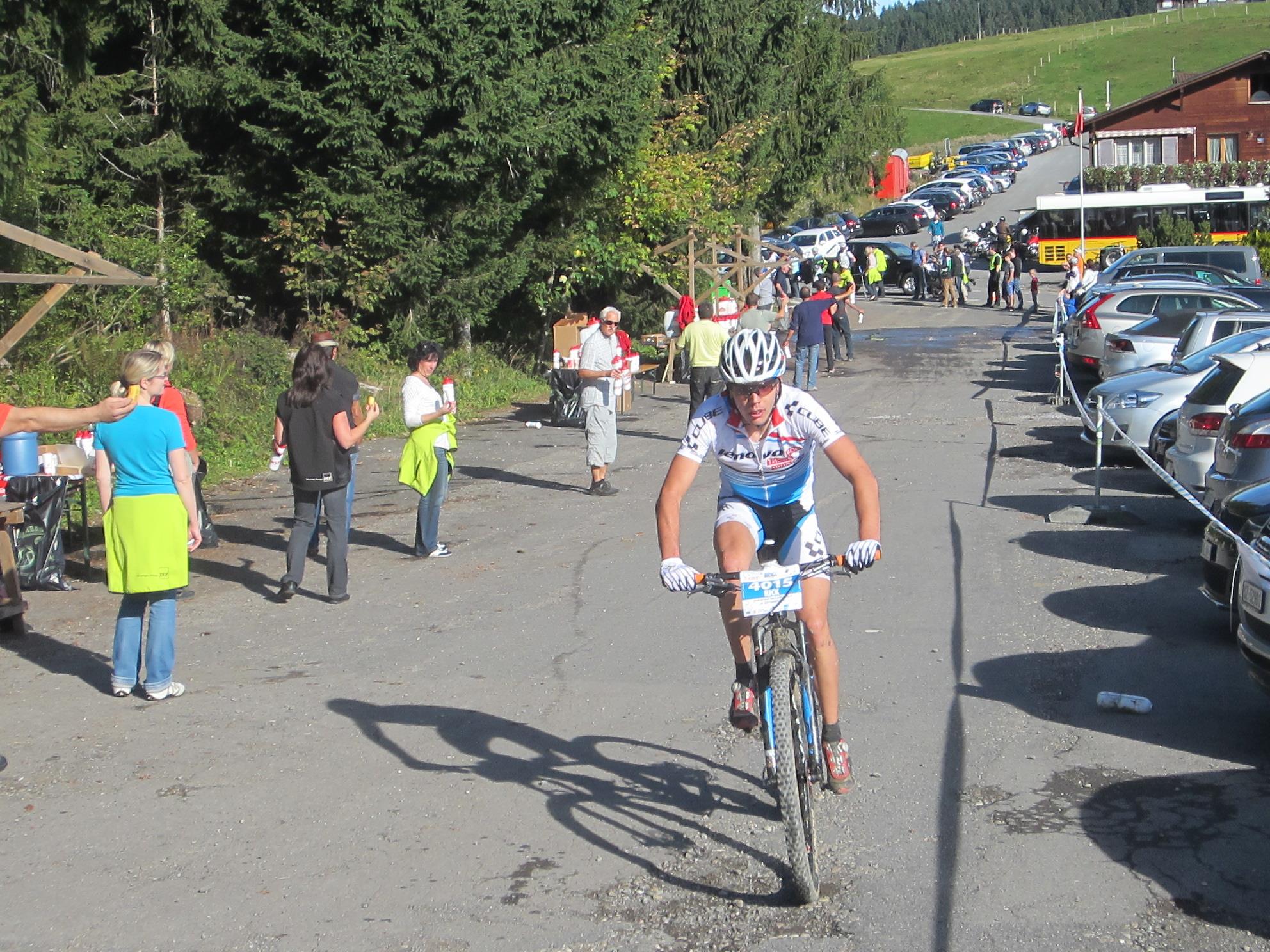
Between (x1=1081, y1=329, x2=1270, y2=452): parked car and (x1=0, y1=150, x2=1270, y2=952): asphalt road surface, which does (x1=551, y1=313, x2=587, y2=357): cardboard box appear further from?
(x1=0, y1=150, x2=1270, y2=952): asphalt road surface

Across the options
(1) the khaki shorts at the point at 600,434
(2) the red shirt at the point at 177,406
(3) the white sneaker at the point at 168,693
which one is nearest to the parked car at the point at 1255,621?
(3) the white sneaker at the point at 168,693

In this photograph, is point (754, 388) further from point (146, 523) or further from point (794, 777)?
point (146, 523)

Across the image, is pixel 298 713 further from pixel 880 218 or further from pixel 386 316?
pixel 880 218

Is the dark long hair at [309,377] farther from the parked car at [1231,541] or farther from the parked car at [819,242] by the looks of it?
the parked car at [819,242]

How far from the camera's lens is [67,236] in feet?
57.2

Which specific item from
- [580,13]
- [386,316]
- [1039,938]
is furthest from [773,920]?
[580,13]

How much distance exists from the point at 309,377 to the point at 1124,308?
56.4 feet

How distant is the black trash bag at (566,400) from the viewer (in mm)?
19906

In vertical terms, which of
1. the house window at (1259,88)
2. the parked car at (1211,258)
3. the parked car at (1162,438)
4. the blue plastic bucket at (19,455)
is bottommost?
the parked car at (1162,438)

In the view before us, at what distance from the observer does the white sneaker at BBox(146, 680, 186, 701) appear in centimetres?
738

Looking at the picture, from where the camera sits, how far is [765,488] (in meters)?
5.41

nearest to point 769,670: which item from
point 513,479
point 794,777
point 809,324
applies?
point 794,777

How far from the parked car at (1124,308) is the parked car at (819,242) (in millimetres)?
25601

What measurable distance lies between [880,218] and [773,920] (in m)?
61.1
